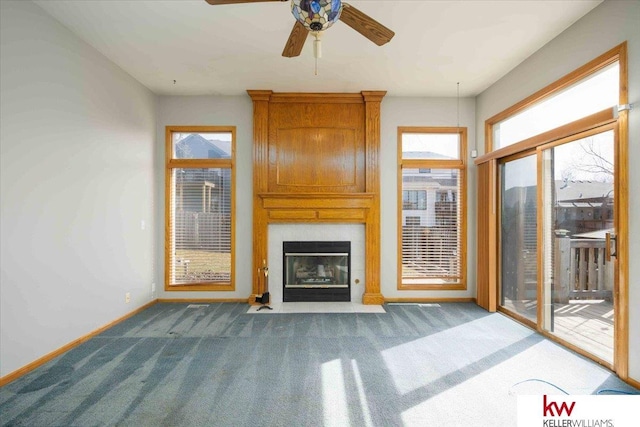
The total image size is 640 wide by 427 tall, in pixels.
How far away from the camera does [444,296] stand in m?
4.68

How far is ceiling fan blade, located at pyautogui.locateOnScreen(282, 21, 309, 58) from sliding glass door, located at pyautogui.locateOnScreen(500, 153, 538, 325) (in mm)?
2983

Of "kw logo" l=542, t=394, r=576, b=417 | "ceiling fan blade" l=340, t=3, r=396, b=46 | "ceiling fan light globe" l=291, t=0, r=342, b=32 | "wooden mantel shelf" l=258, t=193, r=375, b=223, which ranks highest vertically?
"ceiling fan blade" l=340, t=3, r=396, b=46

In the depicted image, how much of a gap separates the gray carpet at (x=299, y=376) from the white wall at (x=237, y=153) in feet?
3.06

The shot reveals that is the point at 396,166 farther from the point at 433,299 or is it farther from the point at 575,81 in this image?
the point at 575,81

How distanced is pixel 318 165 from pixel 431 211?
72.5 inches

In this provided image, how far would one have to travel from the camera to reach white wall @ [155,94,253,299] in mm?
4660

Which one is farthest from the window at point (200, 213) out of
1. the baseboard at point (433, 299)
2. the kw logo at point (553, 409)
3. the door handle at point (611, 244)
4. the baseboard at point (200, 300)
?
the door handle at point (611, 244)

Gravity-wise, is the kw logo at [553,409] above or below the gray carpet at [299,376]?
above

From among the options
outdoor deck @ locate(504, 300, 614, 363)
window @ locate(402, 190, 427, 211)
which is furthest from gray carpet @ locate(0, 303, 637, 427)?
window @ locate(402, 190, 427, 211)

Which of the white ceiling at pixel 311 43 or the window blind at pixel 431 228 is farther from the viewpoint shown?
the window blind at pixel 431 228

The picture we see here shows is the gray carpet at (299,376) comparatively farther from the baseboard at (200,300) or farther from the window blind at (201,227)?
the window blind at (201,227)

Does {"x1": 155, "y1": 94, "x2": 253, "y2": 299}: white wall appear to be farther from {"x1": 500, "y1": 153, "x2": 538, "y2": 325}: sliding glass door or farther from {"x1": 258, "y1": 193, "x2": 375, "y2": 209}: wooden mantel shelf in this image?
{"x1": 500, "y1": 153, "x2": 538, "y2": 325}: sliding glass door

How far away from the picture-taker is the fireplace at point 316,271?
460 centimetres

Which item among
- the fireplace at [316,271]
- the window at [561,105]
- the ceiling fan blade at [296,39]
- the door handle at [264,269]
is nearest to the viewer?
the ceiling fan blade at [296,39]
